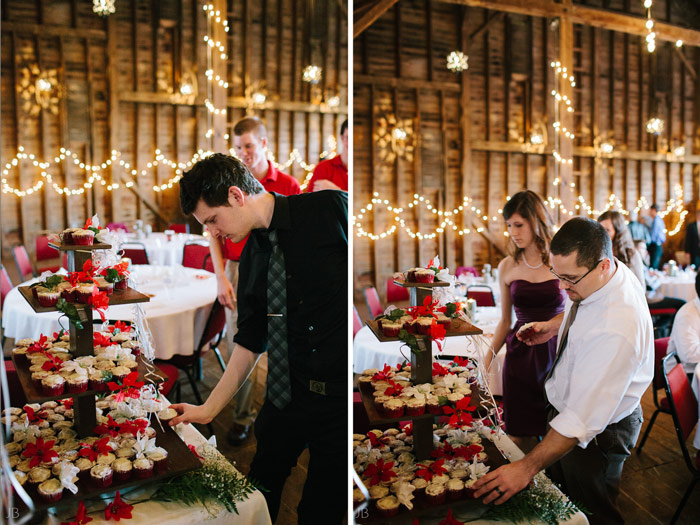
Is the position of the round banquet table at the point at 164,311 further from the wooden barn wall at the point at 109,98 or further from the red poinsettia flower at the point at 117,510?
the red poinsettia flower at the point at 117,510

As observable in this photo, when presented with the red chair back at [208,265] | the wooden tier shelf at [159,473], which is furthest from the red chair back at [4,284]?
the red chair back at [208,265]

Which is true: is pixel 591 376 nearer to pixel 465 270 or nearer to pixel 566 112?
pixel 465 270

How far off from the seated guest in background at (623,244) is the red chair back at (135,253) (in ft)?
4.48

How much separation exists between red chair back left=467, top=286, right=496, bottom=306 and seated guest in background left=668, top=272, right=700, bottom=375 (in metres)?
0.72

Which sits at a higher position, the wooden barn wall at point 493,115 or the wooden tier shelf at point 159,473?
the wooden barn wall at point 493,115

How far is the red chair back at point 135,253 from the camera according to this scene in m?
1.54

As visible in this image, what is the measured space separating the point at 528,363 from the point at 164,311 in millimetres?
1210

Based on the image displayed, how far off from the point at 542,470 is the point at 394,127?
102 centimetres

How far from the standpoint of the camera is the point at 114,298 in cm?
130

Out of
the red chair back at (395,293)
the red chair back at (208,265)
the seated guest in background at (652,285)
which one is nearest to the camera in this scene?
the red chair back at (395,293)

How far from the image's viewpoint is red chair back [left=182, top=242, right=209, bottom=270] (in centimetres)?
185

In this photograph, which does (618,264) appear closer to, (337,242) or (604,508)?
(604,508)

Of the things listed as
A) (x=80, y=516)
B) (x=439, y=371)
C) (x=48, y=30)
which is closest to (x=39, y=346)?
(x=80, y=516)

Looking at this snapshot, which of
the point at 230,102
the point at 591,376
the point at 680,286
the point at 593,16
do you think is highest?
the point at 593,16
